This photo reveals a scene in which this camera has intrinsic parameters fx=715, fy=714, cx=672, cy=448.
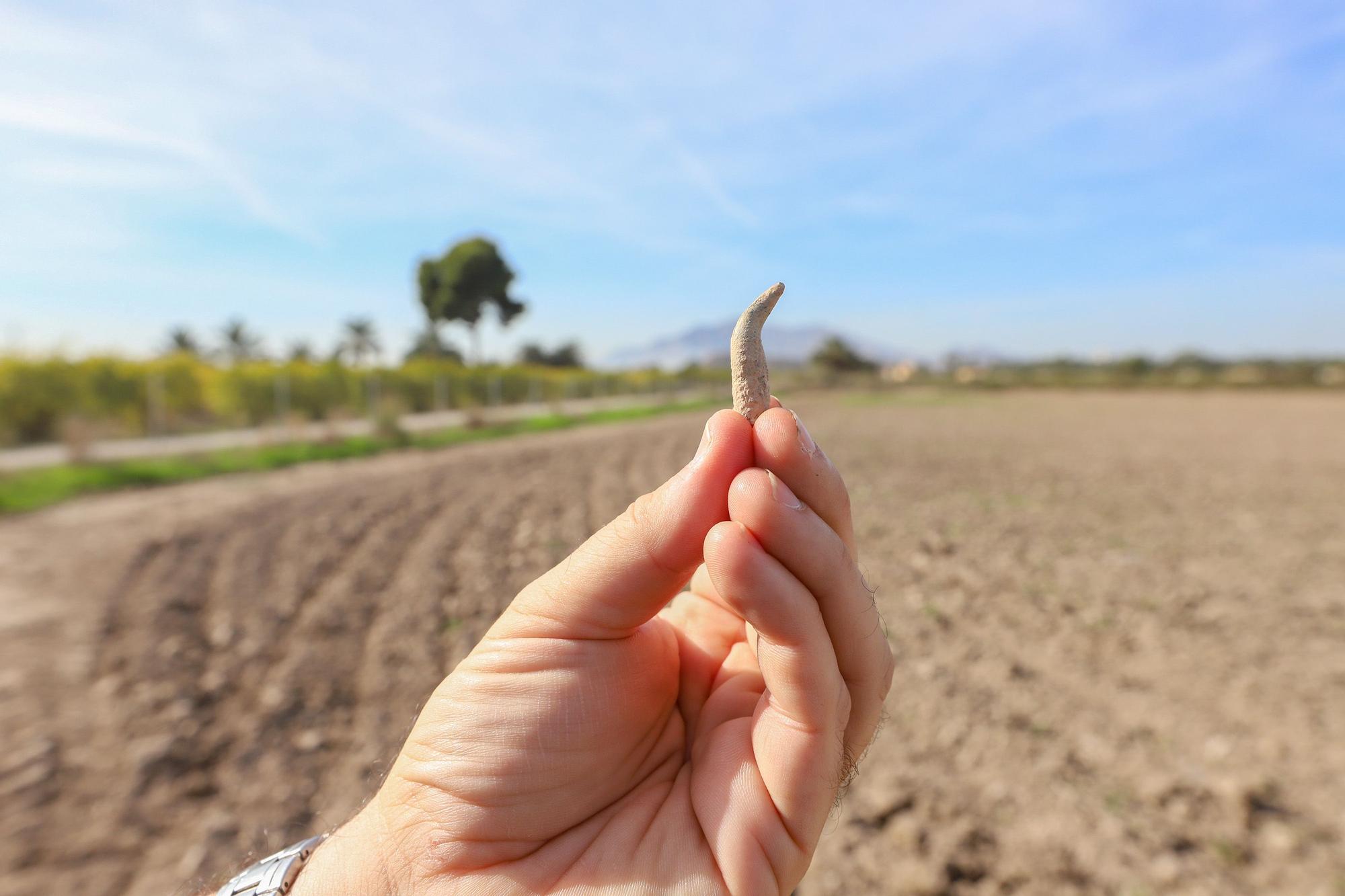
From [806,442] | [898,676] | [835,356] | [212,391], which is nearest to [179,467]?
[212,391]

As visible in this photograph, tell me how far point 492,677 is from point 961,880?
2.64 meters

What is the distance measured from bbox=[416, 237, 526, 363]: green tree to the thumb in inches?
264

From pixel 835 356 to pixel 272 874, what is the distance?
70.9 metres

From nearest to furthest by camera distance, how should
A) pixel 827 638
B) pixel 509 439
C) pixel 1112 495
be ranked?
pixel 827 638
pixel 1112 495
pixel 509 439

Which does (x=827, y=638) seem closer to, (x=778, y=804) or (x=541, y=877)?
(x=778, y=804)

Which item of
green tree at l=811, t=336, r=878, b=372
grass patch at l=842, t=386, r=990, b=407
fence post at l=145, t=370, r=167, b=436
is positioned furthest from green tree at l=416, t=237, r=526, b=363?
green tree at l=811, t=336, r=878, b=372

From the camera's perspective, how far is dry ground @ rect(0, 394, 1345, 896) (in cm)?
331

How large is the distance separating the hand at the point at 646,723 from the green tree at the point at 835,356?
69.9m

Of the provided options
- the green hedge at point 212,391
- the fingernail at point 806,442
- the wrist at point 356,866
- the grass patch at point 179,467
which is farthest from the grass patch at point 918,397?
the wrist at point 356,866

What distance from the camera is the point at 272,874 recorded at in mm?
1563

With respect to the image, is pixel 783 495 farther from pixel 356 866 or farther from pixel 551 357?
pixel 551 357

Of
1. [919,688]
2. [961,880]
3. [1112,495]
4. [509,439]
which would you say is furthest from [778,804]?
[509,439]

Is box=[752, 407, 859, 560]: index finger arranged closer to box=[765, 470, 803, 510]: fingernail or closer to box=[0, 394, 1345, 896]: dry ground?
box=[765, 470, 803, 510]: fingernail

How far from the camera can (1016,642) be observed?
532cm
